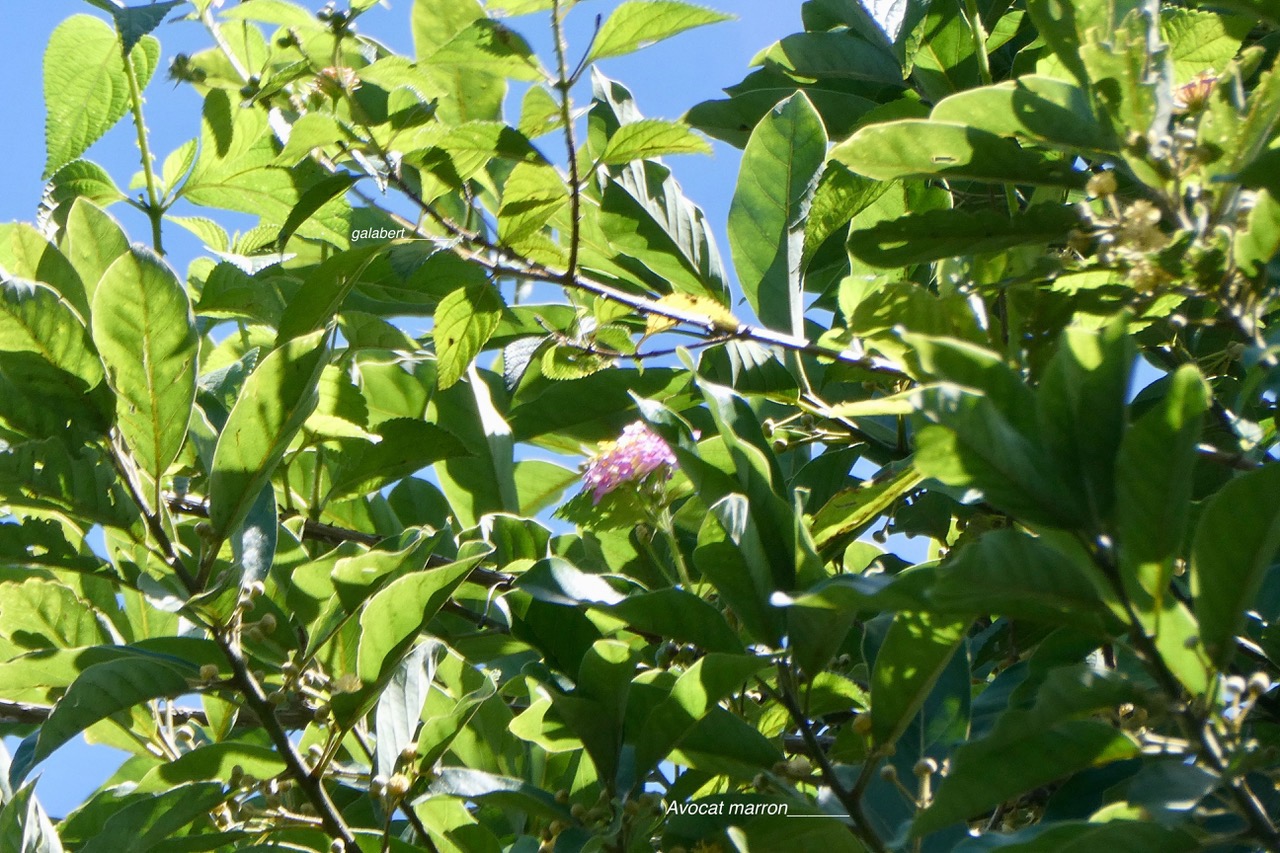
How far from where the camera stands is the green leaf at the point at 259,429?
39.9 inches

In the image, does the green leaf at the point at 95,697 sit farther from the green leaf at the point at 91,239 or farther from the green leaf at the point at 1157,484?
the green leaf at the point at 1157,484

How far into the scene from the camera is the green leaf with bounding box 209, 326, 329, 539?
1015mm

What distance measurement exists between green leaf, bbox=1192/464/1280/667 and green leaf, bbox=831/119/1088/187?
43 cm

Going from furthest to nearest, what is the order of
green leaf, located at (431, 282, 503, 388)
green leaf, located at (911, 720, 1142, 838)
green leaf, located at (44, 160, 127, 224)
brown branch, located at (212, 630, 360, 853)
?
green leaf, located at (44, 160, 127, 224), green leaf, located at (431, 282, 503, 388), brown branch, located at (212, 630, 360, 853), green leaf, located at (911, 720, 1142, 838)

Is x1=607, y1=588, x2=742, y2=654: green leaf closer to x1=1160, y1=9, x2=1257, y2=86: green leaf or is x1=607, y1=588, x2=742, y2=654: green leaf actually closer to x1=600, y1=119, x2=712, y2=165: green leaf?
x1=600, y1=119, x2=712, y2=165: green leaf

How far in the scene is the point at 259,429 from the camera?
1020 mm

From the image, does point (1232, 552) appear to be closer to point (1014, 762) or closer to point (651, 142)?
point (1014, 762)

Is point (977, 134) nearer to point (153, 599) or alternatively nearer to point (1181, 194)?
point (1181, 194)

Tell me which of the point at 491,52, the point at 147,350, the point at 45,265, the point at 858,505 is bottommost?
the point at 858,505

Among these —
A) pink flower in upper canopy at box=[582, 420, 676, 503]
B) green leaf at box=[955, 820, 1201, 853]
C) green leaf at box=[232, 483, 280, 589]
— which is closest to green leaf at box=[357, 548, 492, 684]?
green leaf at box=[232, 483, 280, 589]

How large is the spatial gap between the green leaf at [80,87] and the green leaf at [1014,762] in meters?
1.27

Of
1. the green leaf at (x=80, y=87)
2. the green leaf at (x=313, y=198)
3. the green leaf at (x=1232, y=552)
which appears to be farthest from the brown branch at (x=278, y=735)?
the green leaf at (x=80, y=87)

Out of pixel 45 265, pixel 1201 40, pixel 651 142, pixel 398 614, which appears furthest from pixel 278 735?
pixel 1201 40

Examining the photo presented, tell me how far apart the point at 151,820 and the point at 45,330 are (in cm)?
42
